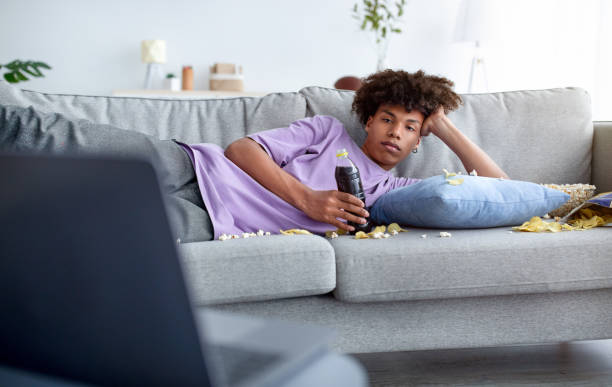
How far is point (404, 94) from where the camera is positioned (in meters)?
2.04

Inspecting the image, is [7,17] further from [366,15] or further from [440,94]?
[440,94]

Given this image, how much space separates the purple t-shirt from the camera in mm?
1782

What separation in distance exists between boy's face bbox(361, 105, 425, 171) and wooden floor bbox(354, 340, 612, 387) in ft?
2.27

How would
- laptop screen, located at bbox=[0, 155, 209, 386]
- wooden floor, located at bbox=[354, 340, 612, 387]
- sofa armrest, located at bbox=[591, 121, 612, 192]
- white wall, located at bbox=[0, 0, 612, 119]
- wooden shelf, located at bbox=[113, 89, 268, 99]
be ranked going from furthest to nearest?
white wall, located at bbox=[0, 0, 612, 119]
wooden shelf, located at bbox=[113, 89, 268, 99]
sofa armrest, located at bbox=[591, 121, 612, 192]
wooden floor, located at bbox=[354, 340, 612, 387]
laptop screen, located at bbox=[0, 155, 209, 386]

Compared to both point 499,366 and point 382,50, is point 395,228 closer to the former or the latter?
point 499,366

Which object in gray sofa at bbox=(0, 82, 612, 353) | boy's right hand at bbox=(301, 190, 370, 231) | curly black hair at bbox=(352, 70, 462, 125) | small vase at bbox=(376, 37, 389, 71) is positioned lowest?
gray sofa at bbox=(0, 82, 612, 353)

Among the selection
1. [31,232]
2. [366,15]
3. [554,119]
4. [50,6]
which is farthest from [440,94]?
[50,6]

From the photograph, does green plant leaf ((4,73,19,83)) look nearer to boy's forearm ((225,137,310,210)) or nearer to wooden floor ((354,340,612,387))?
boy's forearm ((225,137,310,210))

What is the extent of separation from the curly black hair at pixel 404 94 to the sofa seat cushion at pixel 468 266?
2.18 feet

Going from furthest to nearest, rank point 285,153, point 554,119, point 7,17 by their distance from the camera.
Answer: point 7,17 → point 554,119 → point 285,153

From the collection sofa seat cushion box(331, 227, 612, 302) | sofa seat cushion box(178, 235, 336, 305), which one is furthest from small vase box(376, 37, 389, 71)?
sofa seat cushion box(178, 235, 336, 305)

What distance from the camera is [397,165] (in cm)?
219

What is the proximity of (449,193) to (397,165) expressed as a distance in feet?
1.92

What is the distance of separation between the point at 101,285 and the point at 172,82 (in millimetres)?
4207
